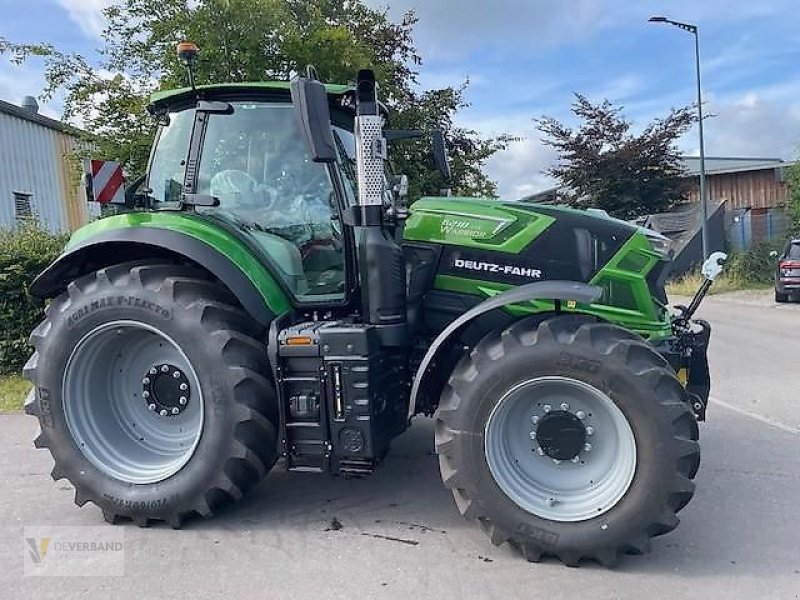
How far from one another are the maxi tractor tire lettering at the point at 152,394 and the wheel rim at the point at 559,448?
128 centimetres

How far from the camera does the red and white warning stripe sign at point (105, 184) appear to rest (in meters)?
4.45

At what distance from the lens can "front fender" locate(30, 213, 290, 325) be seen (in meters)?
3.97

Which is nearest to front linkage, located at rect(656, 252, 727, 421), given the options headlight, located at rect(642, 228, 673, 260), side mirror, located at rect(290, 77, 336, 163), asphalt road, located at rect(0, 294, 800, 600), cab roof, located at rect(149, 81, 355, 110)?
headlight, located at rect(642, 228, 673, 260)

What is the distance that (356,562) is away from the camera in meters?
3.60

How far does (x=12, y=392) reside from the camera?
25.9ft

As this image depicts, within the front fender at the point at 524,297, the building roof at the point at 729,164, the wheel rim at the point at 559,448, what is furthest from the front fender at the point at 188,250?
the building roof at the point at 729,164

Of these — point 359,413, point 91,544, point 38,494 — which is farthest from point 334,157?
point 38,494

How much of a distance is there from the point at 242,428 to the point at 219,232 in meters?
1.13

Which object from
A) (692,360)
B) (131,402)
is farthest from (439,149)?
(131,402)

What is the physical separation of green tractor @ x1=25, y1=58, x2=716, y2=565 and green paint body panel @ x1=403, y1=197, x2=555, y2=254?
13 millimetres

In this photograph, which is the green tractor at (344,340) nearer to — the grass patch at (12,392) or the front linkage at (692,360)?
the front linkage at (692,360)

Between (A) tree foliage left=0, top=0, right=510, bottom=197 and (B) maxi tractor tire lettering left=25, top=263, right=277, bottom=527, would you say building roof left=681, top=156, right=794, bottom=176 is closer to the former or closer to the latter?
(A) tree foliage left=0, top=0, right=510, bottom=197

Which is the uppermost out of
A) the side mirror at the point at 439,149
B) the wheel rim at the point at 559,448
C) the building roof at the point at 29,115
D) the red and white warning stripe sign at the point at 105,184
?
the building roof at the point at 29,115

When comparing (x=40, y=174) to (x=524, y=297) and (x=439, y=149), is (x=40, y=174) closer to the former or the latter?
(x=439, y=149)
